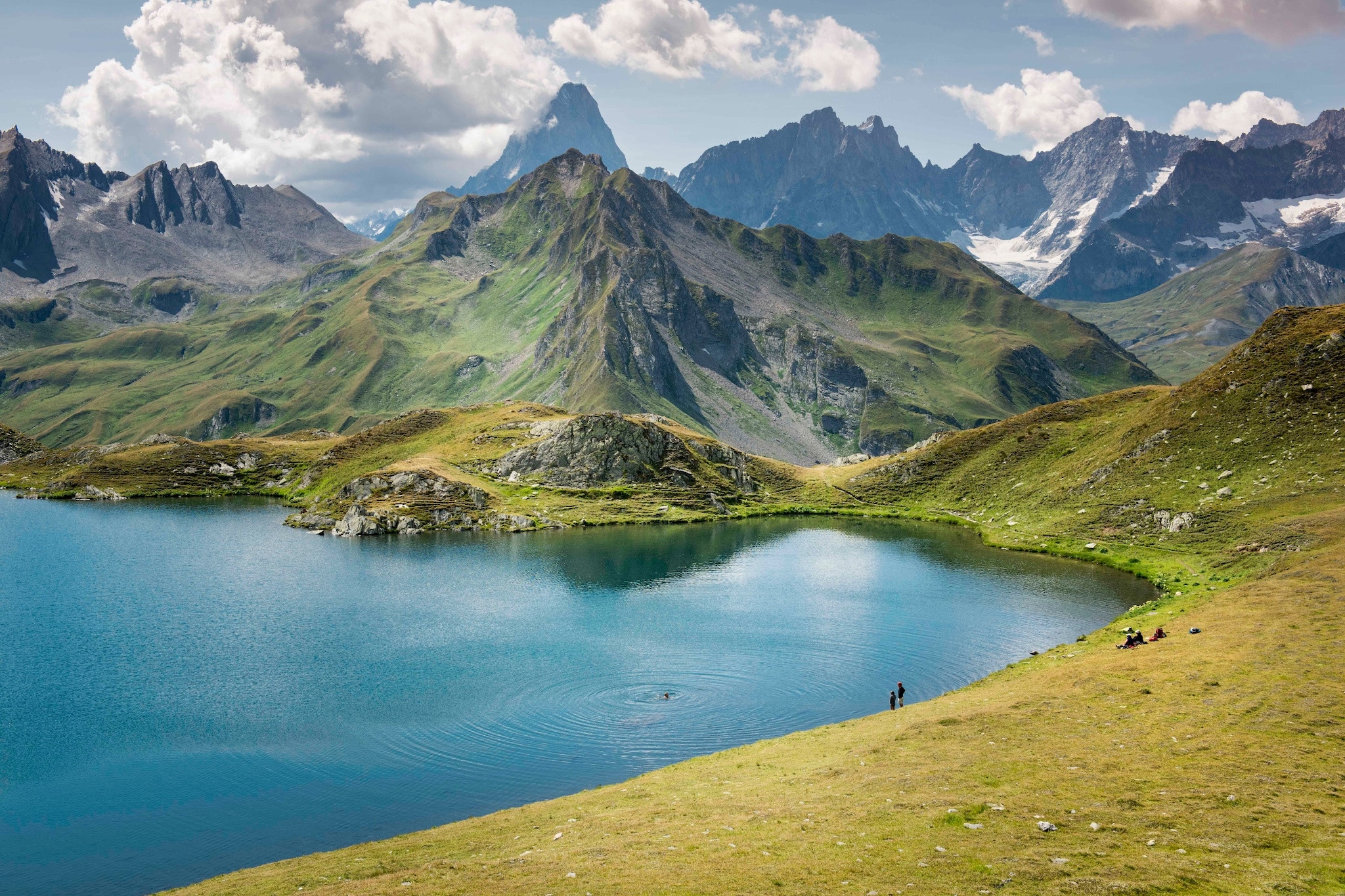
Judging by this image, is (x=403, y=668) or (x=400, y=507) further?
(x=400, y=507)

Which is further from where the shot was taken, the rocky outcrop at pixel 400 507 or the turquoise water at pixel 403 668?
the rocky outcrop at pixel 400 507

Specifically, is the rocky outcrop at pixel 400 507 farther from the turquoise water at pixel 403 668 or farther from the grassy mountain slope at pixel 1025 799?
the grassy mountain slope at pixel 1025 799

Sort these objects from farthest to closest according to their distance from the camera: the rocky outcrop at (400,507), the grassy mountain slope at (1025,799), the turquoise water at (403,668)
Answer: the rocky outcrop at (400,507) → the turquoise water at (403,668) → the grassy mountain slope at (1025,799)

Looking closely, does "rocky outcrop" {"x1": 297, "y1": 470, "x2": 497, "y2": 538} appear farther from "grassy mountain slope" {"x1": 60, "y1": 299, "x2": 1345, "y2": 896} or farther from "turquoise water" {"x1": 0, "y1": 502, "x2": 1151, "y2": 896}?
"grassy mountain slope" {"x1": 60, "y1": 299, "x2": 1345, "y2": 896}

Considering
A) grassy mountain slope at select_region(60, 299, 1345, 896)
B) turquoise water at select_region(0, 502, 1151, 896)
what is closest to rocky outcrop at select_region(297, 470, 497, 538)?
turquoise water at select_region(0, 502, 1151, 896)

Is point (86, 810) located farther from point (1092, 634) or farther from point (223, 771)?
A: point (1092, 634)

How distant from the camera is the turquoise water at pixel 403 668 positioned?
2019 inches

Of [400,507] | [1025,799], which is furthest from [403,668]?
[400,507]

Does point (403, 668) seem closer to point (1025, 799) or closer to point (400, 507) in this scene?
point (1025, 799)

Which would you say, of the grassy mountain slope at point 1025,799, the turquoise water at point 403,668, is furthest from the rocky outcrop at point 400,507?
the grassy mountain slope at point 1025,799

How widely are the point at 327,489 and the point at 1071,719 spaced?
18540cm

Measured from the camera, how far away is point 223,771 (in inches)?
2218

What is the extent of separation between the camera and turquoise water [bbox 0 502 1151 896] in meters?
51.3

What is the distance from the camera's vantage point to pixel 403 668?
79062 mm
